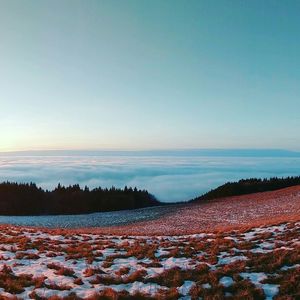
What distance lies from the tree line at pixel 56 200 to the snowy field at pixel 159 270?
86.0 metres

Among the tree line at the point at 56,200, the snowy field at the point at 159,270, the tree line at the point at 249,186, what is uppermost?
the snowy field at the point at 159,270

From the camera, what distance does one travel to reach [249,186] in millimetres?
101375

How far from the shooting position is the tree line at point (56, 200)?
331 feet

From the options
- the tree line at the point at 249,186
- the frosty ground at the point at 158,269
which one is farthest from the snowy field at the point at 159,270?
the tree line at the point at 249,186

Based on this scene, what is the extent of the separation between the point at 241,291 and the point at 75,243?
1164cm

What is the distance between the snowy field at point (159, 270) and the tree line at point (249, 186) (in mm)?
84006

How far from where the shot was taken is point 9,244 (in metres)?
18.9

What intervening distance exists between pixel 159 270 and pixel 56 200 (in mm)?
98217

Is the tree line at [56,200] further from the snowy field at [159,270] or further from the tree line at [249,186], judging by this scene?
the snowy field at [159,270]

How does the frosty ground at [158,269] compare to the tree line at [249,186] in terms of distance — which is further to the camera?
the tree line at [249,186]

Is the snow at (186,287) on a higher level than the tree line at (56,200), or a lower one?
higher

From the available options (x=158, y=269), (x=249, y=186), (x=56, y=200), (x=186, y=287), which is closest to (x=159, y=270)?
(x=158, y=269)

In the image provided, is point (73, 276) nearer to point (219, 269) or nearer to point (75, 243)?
point (219, 269)

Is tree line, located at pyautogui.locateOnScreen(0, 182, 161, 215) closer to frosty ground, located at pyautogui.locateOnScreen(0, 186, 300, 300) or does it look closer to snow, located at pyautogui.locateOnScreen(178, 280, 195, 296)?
frosty ground, located at pyautogui.locateOnScreen(0, 186, 300, 300)
